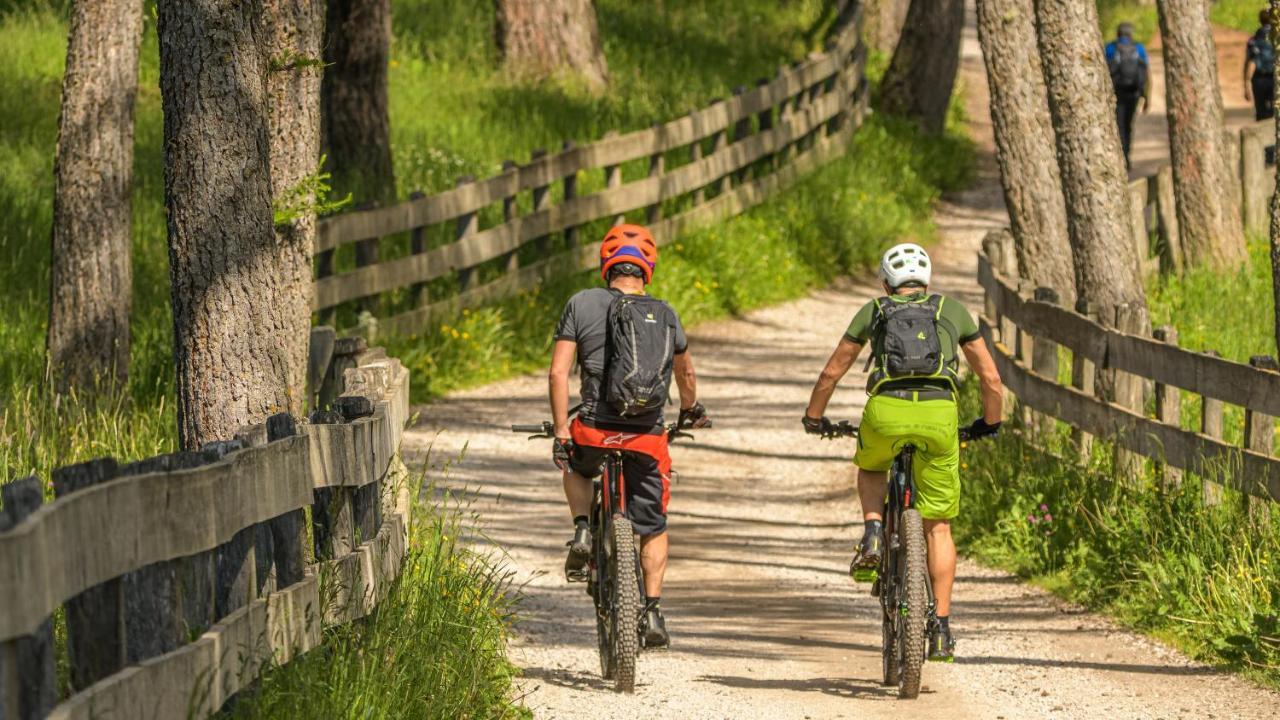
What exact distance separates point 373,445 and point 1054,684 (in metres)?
3.25

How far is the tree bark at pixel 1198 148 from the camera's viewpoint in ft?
53.1

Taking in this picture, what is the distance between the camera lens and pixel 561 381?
24.1 ft

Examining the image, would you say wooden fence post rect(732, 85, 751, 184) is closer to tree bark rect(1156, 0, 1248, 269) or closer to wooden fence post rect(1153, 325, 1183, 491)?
tree bark rect(1156, 0, 1248, 269)

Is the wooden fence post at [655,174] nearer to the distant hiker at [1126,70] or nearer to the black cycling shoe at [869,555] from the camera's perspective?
the distant hiker at [1126,70]

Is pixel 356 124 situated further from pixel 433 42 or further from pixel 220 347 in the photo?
pixel 220 347

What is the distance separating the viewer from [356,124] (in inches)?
618

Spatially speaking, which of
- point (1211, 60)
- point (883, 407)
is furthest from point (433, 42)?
point (883, 407)

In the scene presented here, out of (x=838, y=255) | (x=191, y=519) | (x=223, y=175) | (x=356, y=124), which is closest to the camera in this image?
(x=191, y=519)

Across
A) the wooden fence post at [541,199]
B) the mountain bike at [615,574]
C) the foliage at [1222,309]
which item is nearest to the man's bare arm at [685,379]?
the mountain bike at [615,574]

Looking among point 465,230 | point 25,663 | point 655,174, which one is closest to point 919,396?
point 25,663

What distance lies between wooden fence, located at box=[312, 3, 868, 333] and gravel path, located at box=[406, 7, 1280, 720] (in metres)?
1.07

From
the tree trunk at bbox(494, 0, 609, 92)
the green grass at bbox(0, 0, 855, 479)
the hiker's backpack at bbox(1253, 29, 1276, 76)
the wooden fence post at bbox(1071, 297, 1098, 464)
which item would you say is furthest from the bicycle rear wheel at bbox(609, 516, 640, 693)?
the hiker's backpack at bbox(1253, 29, 1276, 76)

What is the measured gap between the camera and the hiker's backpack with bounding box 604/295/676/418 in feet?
23.8

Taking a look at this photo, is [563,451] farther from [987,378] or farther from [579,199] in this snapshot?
[579,199]
